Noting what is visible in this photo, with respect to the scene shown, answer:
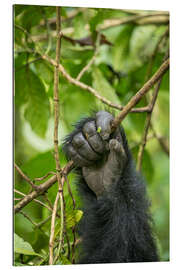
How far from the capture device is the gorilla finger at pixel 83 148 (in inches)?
53.6

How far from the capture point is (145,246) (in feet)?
4.87

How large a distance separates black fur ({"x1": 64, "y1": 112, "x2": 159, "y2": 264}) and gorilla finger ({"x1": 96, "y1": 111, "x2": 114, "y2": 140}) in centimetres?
8

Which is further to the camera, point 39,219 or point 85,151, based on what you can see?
point 39,219

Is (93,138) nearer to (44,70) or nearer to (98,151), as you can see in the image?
(98,151)

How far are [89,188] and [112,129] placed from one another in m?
0.28

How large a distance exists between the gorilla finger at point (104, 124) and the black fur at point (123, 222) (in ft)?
0.26

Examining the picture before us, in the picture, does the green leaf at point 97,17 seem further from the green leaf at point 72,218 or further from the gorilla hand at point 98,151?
the green leaf at point 72,218

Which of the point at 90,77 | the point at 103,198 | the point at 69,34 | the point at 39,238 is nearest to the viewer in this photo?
the point at 103,198

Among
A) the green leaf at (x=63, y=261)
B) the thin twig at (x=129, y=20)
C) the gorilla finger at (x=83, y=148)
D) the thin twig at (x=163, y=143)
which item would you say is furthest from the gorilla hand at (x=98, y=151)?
the thin twig at (x=129, y=20)

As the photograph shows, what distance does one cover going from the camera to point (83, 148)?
1.36m

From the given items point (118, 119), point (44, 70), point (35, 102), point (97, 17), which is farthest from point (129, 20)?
point (118, 119)

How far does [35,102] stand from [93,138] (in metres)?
0.53
